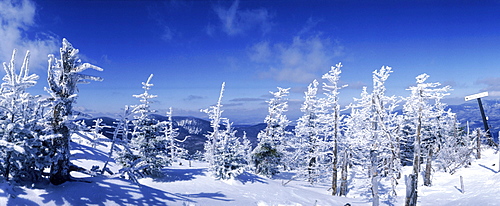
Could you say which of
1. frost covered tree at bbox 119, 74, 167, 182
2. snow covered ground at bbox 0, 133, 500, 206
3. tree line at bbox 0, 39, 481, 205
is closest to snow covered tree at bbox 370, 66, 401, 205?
tree line at bbox 0, 39, 481, 205

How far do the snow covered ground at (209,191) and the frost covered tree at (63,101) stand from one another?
1.98ft

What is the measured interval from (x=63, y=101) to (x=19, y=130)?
1448 millimetres

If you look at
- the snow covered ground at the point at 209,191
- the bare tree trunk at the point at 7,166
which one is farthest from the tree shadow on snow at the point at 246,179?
the bare tree trunk at the point at 7,166

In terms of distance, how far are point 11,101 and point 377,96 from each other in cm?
1915

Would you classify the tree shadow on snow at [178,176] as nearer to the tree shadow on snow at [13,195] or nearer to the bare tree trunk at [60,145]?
the bare tree trunk at [60,145]

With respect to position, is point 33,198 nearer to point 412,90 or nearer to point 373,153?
point 373,153

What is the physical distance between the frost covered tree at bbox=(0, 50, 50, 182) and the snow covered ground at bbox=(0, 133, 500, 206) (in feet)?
2.17

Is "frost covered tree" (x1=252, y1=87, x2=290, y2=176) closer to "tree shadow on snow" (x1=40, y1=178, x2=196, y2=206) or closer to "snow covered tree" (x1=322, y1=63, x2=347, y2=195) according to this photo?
"snow covered tree" (x1=322, y1=63, x2=347, y2=195)

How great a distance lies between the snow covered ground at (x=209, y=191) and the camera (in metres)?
7.97

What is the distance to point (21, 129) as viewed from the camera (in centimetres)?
754

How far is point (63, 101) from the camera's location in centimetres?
858

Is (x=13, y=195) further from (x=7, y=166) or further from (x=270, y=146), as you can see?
(x=270, y=146)

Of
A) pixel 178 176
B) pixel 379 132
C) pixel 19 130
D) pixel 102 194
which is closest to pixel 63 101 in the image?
pixel 19 130

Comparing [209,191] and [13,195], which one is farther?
[209,191]
